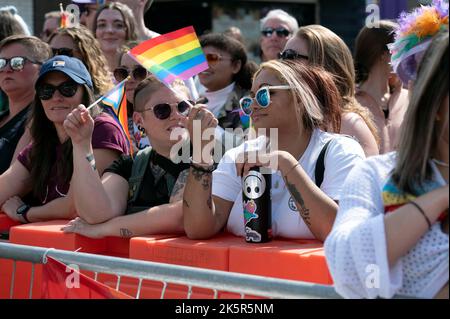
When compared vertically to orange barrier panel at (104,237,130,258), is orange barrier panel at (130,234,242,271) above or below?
above

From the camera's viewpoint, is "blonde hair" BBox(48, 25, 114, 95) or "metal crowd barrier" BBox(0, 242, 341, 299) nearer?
"metal crowd barrier" BBox(0, 242, 341, 299)

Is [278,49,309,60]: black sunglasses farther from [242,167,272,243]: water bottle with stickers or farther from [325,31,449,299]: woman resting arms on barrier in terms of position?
[325,31,449,299]: woman resting arms on barrier

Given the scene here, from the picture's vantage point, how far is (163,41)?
13.2 feet

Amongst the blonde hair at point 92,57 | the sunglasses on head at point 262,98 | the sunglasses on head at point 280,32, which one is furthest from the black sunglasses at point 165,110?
the sunglasses on head at point 280,32

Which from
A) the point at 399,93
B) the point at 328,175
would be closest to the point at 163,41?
the point at 328,175

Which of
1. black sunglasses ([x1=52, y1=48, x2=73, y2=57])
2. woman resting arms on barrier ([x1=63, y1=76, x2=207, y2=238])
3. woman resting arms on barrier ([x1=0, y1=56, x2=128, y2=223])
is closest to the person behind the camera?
woman resting arms on barrier ([x1=63, y1=76, x2=207, y2=238])

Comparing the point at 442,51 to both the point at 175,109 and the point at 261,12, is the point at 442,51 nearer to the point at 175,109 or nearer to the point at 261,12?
the point at 175,109

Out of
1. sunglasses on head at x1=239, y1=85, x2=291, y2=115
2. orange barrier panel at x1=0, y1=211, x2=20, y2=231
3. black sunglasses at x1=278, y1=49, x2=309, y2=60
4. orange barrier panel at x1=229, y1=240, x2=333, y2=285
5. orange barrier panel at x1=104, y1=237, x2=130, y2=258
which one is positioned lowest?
orange barrier panel at x1=0, y1=211, x2=20, y2=231

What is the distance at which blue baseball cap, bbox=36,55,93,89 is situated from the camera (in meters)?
4.67

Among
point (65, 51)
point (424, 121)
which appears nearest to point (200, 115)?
point (424, 121)

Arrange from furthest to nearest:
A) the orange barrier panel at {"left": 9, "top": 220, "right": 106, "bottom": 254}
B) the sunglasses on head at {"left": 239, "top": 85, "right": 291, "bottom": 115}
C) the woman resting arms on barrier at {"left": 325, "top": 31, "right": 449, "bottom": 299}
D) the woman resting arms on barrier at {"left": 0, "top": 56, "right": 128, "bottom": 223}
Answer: the woman resting arms on barrier at {"left": 0, "top": 56, "right": 128, "bottom": 223}, the orange barrier panel at {"left": 9, "top": 220, "right": 106, "bottom": 254}, the sunglasses on head at {"left": 239, "top": 85, "right": 291, "bottom": 115}, the woman resting arms on barrier at {"left": 325, "top": 31, "right": 449, "bottom": 299}

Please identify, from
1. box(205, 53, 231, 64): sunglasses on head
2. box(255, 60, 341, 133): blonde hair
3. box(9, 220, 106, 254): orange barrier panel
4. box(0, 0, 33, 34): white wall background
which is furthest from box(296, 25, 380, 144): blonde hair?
box(0, 0, 33, 34): white wall background

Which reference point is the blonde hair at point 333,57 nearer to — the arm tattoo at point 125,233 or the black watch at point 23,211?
the arm tattoo at point 125,233
